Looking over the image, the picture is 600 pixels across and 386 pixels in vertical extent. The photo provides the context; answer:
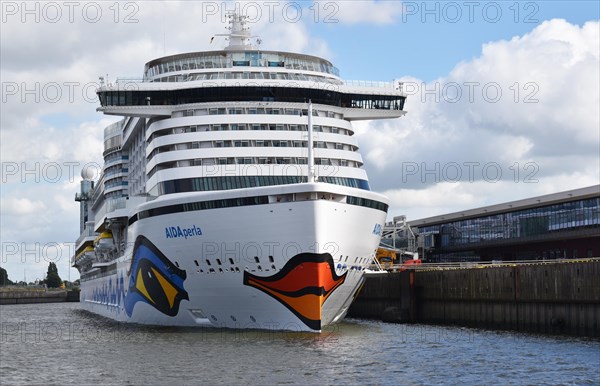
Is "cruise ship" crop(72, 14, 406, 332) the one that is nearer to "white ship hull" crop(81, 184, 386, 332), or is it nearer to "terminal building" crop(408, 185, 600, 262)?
"white ship hull" crop(81, 184, 386, 332)

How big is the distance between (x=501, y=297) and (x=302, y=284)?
1303 centimetres

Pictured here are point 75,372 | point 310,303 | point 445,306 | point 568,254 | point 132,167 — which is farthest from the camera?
point 568,254

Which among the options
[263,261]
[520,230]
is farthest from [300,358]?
[520,230]

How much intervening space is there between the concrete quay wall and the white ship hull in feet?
24.7

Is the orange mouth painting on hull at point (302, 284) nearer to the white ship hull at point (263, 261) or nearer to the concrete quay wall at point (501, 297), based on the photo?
the white ship hull at point (263, 261)

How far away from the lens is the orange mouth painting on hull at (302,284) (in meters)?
36.0

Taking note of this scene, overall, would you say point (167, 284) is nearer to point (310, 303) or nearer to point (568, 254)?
point (310, 303)

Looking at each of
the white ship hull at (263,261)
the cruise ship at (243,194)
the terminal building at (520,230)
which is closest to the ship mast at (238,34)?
the cruise ship at (243,194)

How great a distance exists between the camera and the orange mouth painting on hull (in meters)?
36.0

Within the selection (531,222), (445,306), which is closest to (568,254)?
(531,222)

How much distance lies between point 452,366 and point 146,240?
1709 centimetres

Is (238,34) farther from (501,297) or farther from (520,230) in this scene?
(520,230)

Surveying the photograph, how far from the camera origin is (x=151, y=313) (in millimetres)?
43531

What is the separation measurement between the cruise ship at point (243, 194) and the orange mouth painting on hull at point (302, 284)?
52 mm
